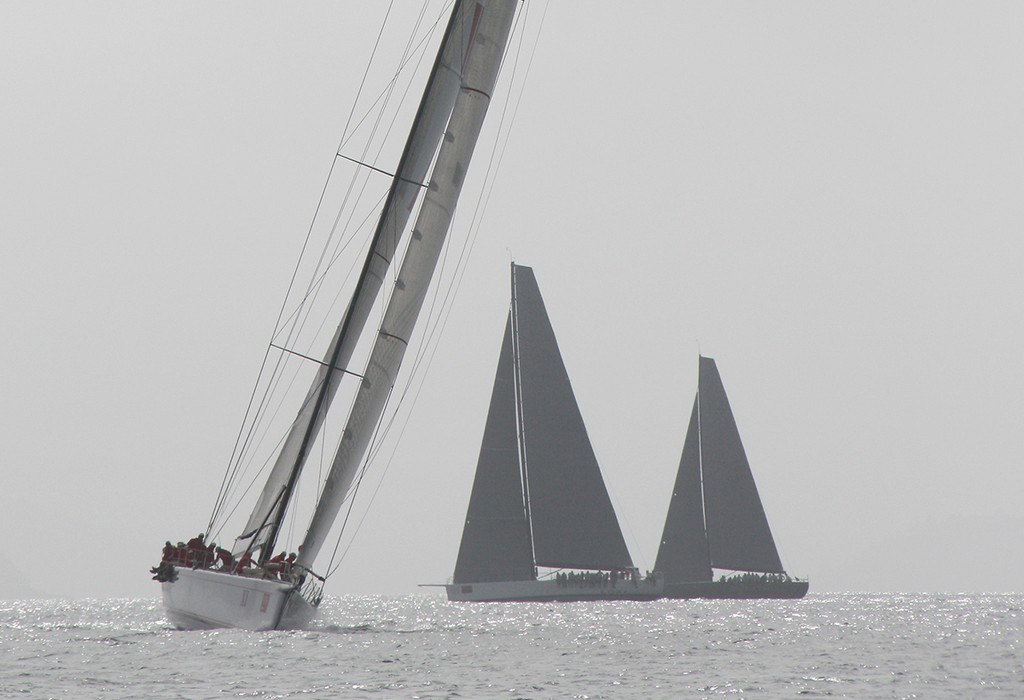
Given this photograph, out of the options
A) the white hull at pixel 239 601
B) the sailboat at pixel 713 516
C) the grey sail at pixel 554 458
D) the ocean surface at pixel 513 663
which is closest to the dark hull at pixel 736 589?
the sailboat at pixel 713 516

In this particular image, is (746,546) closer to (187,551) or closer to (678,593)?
(678,593)

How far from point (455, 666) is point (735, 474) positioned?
46780 mm

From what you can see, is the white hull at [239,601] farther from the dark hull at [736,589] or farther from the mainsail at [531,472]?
the dark hull at [736,589]

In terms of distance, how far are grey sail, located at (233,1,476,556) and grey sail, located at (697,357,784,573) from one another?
139 feet

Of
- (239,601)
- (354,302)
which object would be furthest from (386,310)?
(239,601)

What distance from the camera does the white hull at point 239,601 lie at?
2734cm

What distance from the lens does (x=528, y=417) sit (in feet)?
187

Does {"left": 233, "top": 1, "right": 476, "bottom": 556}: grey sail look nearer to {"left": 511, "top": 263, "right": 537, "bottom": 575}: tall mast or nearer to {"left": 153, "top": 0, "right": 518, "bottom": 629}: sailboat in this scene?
{"left": 153, "top": 0, "right": 518, "bottom": 629}: sailboat

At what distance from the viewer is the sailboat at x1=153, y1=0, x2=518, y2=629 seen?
28.5 meters

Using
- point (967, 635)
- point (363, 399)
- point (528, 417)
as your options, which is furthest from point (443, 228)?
point (528, 417)

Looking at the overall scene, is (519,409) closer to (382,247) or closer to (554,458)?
(554,458)

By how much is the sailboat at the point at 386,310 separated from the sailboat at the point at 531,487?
26.9 metres

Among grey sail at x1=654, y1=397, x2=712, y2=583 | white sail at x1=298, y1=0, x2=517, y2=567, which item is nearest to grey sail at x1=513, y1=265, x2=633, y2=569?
grey sail at x1=654, y1=397, x2=712, y2=583

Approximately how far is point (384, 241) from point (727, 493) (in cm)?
4348
